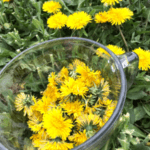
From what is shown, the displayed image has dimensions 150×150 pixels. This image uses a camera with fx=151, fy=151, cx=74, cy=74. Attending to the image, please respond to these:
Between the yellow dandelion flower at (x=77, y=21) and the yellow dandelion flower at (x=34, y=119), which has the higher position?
the yellow dandelion flower at (x=77, y=21)

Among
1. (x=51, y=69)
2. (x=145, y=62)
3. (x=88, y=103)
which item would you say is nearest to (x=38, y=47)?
(x=51, y=69)

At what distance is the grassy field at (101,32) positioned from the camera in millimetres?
438

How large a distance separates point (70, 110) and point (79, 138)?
55mm

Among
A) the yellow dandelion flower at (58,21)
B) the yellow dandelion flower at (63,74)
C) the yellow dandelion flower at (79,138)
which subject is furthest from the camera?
the yellow dandelion flower at (58,21)

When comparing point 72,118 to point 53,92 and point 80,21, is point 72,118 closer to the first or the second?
point 53,92

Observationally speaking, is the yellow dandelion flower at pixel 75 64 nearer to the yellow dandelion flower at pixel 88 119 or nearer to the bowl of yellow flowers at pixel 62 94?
the bowl of yellow flowers at pixel 62 94

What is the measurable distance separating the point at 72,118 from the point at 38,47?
0.20 m

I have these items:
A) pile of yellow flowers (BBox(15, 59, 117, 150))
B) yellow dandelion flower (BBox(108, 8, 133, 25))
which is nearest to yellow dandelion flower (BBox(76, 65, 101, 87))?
pile of yellow flowers (BBox(15, 59, 117, 150))

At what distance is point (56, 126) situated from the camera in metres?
0.28

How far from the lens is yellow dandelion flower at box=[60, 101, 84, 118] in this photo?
1.01 ft

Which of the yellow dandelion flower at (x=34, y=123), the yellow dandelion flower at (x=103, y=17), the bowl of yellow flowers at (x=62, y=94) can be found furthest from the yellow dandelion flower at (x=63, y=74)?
the yellow dandelion flower at (x=103, y=17)

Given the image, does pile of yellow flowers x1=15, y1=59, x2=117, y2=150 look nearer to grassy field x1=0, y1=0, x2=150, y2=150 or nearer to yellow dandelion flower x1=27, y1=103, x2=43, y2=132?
yellow dandelion flower x1=27, y1=103, x2=43, y2=132

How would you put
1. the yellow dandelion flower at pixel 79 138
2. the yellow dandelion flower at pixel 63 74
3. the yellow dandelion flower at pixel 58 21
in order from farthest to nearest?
the yellow dandelion flower at pixel 58 21 < the yellow dandelion flower at pixel 63 74 < the yellow dandelion flower at pixel 79 138

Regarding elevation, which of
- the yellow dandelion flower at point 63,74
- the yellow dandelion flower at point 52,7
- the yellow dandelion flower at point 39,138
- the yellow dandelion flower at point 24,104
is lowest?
the yellow dandelion flower at point 39,138
